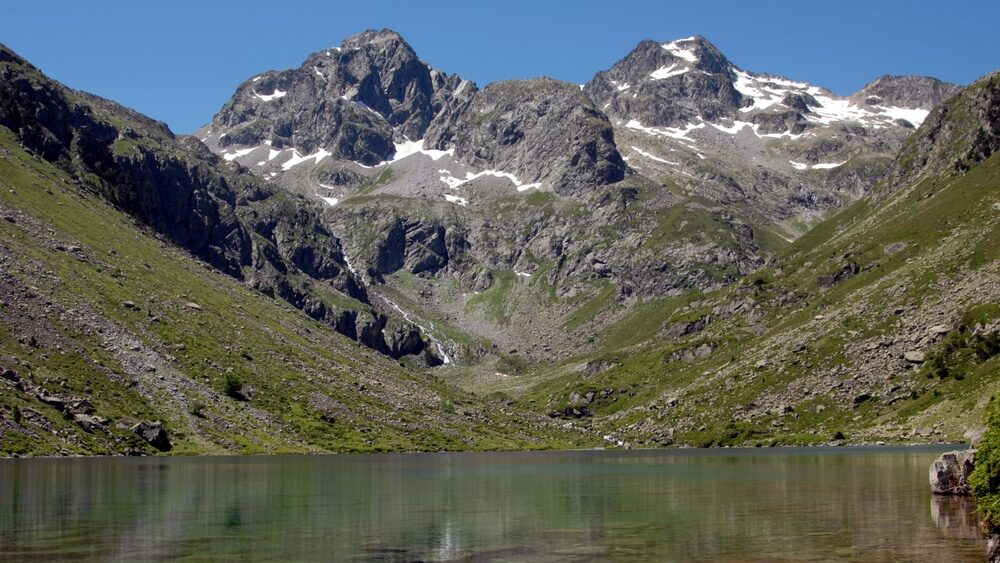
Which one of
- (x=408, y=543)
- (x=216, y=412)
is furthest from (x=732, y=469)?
(x=216, y=412)

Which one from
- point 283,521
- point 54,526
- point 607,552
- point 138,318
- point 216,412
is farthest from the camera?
point 138,318

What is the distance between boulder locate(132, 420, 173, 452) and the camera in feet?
523

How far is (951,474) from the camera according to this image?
6612cm

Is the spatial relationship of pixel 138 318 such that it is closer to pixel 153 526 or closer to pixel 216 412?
pixel 216 412

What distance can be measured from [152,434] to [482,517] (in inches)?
4500

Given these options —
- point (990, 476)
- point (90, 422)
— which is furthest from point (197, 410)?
point (990, 476)

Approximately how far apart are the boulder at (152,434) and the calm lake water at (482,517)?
51.2 m

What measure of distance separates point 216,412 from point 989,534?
165m

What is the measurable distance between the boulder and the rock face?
134 metres

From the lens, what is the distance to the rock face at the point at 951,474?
65.4m

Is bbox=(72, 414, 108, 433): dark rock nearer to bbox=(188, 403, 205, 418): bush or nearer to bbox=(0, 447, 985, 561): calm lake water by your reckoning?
bbox=(188, 403, 205, 418): bush

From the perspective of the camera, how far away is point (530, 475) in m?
118

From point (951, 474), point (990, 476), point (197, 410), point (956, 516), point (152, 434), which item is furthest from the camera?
point (197, 410)

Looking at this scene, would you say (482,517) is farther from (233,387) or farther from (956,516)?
(233,387)
